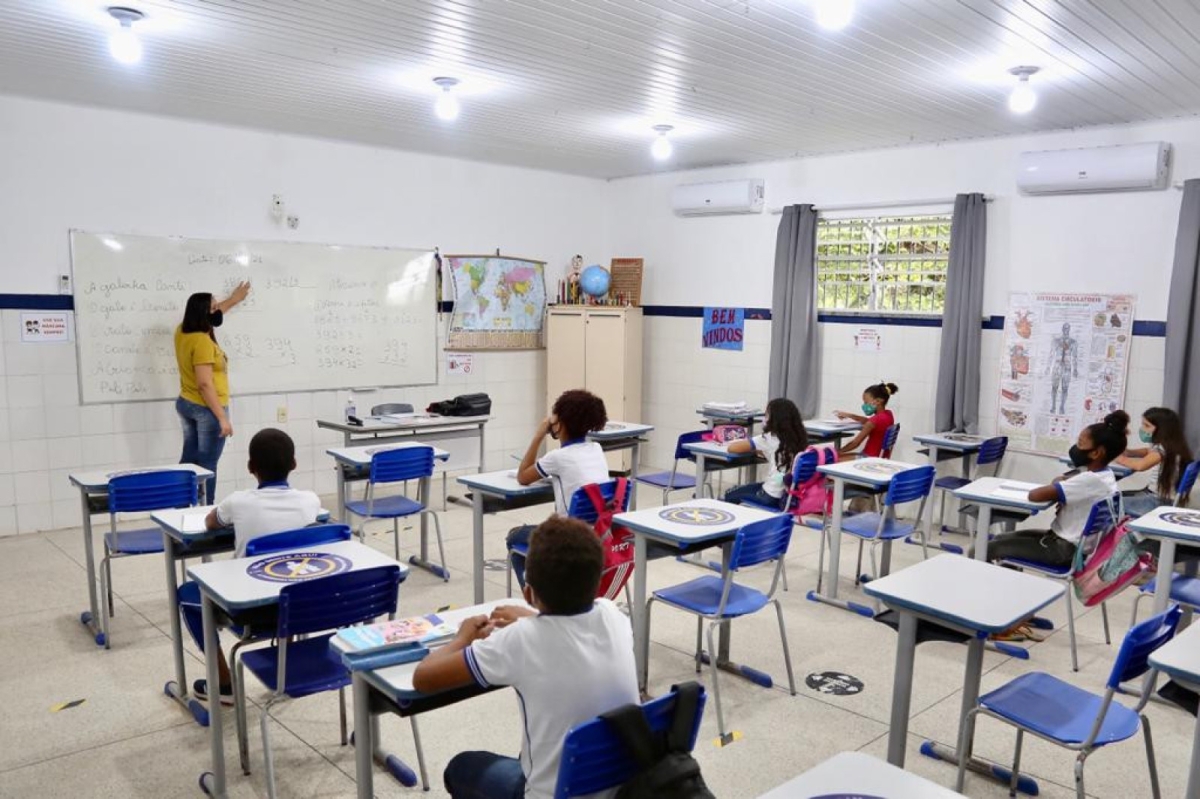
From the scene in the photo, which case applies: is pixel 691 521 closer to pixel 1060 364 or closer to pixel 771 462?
pixel 771 462

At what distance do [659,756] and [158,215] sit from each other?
244 inches

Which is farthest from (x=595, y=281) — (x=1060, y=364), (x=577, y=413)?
(x=577, y=413)

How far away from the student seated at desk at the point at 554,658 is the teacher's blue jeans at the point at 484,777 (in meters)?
0.07

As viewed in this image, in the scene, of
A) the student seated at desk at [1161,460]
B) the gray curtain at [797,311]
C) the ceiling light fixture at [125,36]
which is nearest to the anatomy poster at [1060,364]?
the student seated at desk at [1161,460]

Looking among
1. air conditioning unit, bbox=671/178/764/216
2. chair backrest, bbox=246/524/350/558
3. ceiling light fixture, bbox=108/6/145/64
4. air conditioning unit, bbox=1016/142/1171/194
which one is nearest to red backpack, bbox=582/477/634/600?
chair backrest, bbox=246/524/350/558

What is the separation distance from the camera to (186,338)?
6078 millimetres

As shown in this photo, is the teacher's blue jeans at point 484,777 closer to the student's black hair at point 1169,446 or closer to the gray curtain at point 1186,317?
the student's black hair at point 1169,446

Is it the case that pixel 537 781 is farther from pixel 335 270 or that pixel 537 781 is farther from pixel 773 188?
pixel 773 188

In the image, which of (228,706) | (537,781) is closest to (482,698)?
(228,706)

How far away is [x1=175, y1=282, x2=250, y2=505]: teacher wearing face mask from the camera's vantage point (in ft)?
19.8

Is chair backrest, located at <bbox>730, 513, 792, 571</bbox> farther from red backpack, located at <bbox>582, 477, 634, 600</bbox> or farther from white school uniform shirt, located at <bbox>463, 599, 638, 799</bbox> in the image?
white school uniform shirt, located at <bbox>463, 599, 638, 799</bbox>

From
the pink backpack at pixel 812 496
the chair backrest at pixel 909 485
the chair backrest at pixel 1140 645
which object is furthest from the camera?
the pink backpack at pixel 812 496

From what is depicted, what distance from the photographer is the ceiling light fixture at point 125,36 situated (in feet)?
13.6

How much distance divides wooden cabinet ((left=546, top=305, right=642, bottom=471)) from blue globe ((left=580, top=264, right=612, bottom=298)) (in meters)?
0.29
